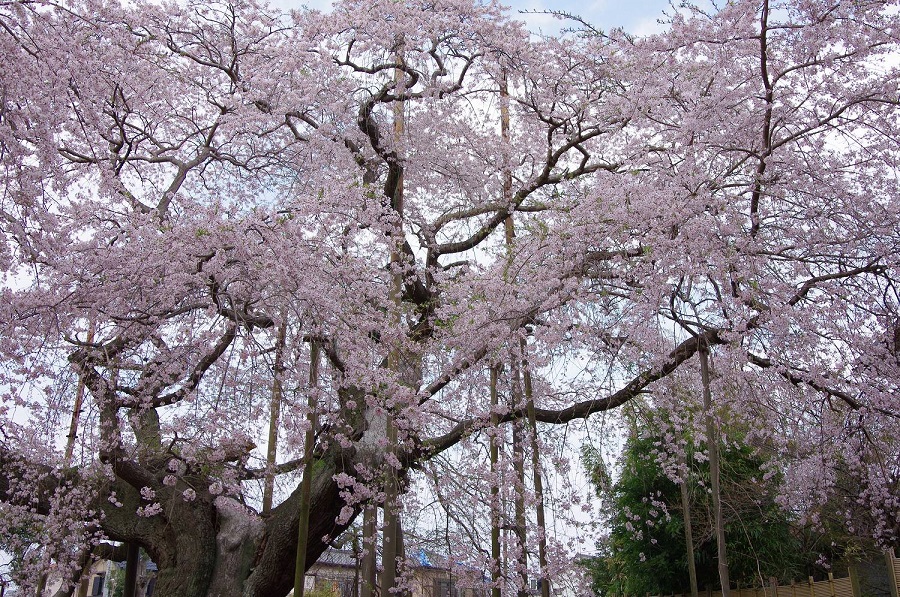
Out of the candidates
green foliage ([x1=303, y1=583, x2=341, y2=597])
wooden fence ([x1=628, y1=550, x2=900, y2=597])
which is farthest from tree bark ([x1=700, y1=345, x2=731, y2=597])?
green foliage ([x1=303, y1=583, x2=341, y2=597])

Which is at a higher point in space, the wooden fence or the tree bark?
the tree bark

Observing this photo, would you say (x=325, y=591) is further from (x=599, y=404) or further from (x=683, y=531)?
(x=599, y=404)

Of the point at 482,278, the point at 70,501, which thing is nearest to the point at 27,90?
the point at 482,278

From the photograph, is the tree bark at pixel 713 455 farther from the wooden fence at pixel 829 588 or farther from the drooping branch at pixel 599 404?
the wooden fence at pixel 829 588

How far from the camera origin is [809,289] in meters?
5.79

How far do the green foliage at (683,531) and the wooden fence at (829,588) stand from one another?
41cm

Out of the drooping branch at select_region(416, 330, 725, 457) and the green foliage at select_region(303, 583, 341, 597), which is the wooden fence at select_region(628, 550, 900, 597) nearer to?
the drooping branch at select_region(416, 330, 725, 457)

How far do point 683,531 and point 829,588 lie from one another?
3491 millimetres

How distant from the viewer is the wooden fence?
770cm

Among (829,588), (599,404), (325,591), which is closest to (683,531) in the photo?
(829,588)

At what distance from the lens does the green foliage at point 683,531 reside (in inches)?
460

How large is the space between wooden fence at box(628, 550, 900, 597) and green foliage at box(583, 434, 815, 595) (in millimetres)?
414

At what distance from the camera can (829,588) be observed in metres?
9.79

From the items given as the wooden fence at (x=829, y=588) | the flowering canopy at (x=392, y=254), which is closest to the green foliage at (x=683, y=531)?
the wooden fence at (x=829, y=588)
